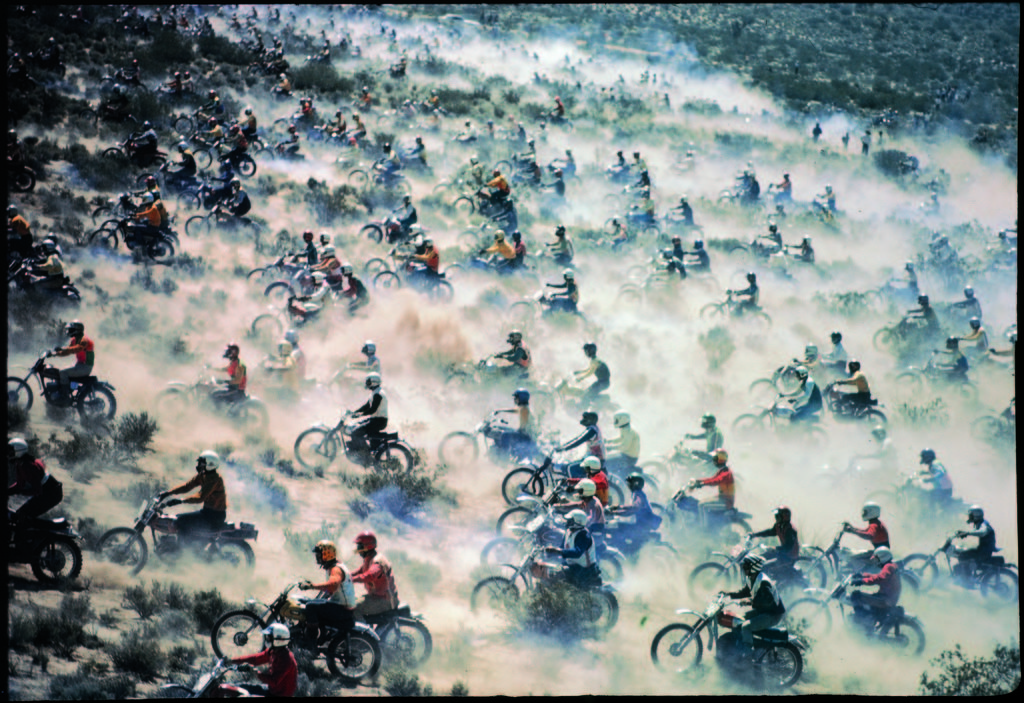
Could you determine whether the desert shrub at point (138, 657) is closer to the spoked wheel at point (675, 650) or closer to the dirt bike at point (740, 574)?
the spoked wheel at point (675, 650)

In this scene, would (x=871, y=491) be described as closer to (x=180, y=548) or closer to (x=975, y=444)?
(x=975, y=444)

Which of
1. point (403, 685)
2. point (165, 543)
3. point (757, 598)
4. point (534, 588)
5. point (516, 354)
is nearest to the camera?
point (403, 685)

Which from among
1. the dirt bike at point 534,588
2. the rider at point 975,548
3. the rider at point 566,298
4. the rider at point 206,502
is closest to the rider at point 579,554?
the dirt bike at point 534,588

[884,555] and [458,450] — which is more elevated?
[458,450]

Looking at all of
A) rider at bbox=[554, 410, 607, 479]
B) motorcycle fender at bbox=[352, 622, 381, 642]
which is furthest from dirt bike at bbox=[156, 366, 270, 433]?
motorcycle fender at bbox=[352, 622, 381, 642]

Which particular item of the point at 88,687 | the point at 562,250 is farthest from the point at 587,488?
the point at 562,250

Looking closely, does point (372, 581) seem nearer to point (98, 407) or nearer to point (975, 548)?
point (98, 407)
